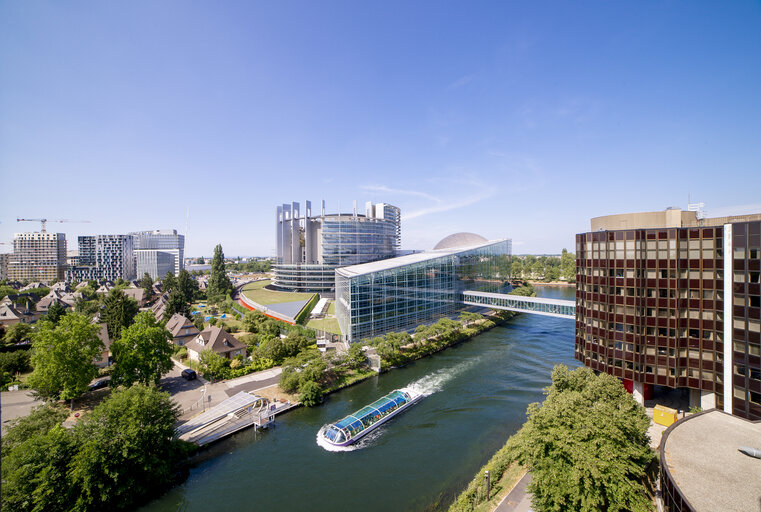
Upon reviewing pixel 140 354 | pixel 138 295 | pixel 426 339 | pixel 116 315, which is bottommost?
pixel 426 339

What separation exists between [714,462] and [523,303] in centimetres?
4092

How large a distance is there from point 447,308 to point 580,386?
108ft

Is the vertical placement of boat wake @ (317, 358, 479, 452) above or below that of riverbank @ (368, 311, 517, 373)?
below

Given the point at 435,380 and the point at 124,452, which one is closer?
the point at 124,452

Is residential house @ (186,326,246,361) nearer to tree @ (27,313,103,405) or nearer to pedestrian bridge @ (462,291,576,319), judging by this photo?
tree @ (27,313,103,405)

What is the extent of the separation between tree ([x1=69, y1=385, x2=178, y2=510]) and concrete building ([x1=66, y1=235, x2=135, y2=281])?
460ft

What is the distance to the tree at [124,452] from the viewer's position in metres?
20.9

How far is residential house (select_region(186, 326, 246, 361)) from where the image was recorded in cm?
4191

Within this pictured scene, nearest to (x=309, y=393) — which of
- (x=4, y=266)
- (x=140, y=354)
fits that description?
(x=140, y=354)

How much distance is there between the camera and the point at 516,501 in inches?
826

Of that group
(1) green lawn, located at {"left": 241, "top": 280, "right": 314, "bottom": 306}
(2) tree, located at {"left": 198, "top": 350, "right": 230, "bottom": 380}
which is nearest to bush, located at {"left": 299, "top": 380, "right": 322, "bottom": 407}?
(2) tree, located at {"left": 198, "top": 350, "right": 230, "bottom": 380}

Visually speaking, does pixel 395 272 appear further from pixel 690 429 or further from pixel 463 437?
pixel 690 429

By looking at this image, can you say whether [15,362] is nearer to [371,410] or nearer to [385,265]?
[371,410]

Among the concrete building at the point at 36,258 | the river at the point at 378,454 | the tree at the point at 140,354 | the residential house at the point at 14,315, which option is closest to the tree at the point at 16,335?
the residential house at the point at 14,315
